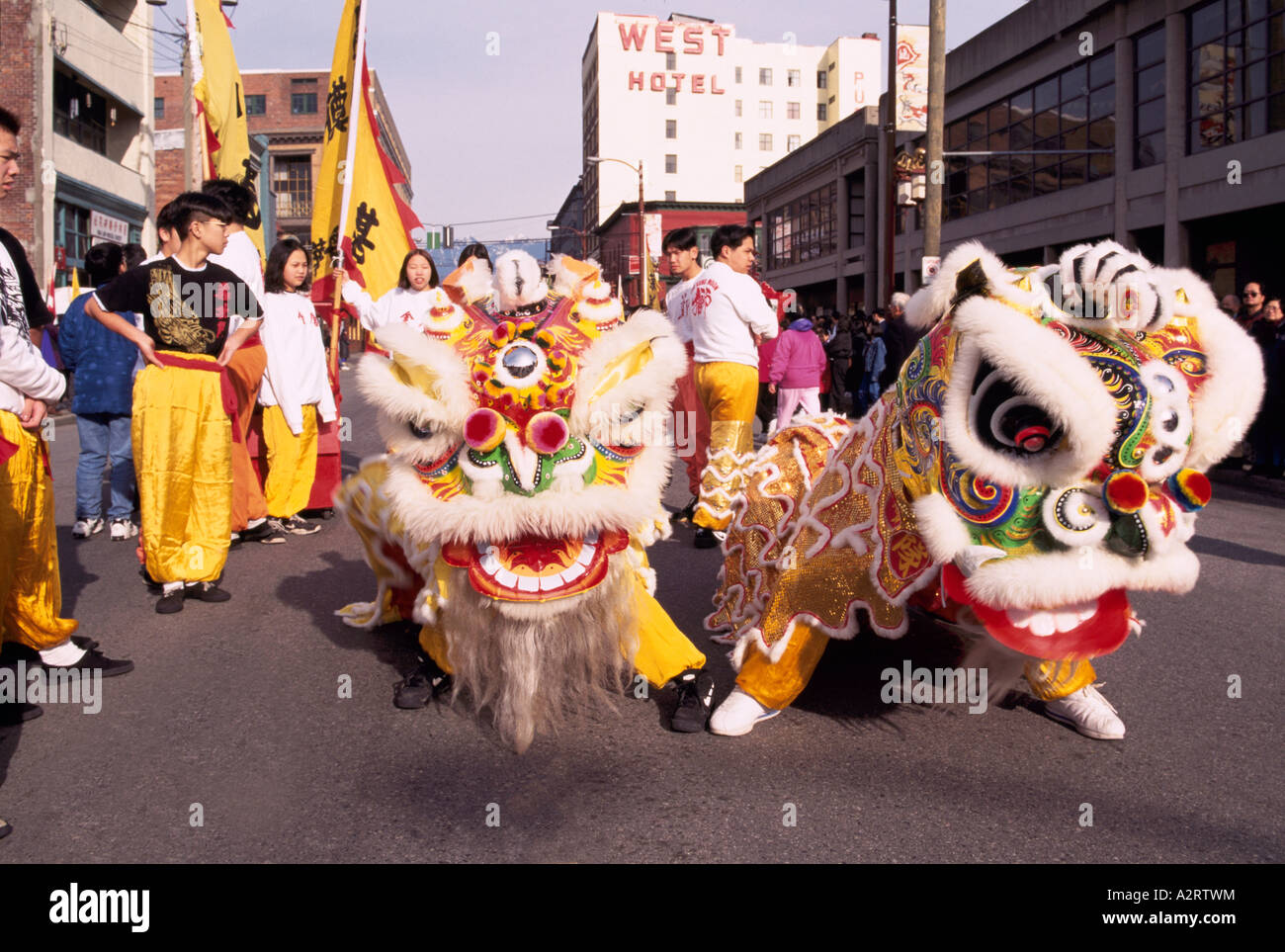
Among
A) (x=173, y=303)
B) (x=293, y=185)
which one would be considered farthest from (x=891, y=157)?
(x=293, y=185)

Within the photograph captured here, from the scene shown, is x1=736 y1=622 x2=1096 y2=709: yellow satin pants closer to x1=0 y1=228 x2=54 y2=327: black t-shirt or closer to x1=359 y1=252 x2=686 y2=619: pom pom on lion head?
x1=359 y1=252 x2=686 y2=619: pom pom on lion head

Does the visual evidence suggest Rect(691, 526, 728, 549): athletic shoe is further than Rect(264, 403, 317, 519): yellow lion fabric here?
No

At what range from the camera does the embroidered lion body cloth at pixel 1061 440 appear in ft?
8.32

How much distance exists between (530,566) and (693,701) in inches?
34.0

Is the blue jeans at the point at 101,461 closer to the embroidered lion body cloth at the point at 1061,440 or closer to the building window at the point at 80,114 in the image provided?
the embroidered lion body cloth at the point at 1061,440

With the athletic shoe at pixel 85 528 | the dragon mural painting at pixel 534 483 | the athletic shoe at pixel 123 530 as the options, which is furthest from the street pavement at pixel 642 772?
the athletic shoe at pixel 85 528

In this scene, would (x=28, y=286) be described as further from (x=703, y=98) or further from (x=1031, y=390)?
(x=703, y=98)

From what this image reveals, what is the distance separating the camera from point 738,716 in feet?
10.8

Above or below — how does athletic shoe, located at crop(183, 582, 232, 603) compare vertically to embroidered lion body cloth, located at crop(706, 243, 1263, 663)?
below

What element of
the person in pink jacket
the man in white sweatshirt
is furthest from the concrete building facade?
the man in white sweatshirt

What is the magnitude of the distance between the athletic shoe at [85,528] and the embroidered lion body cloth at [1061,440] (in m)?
6.01

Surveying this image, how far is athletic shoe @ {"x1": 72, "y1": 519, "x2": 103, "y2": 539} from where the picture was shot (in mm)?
6898

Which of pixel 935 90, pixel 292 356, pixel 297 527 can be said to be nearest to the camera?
pixel 292 356

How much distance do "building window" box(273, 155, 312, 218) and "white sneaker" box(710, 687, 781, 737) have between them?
2463 inches
